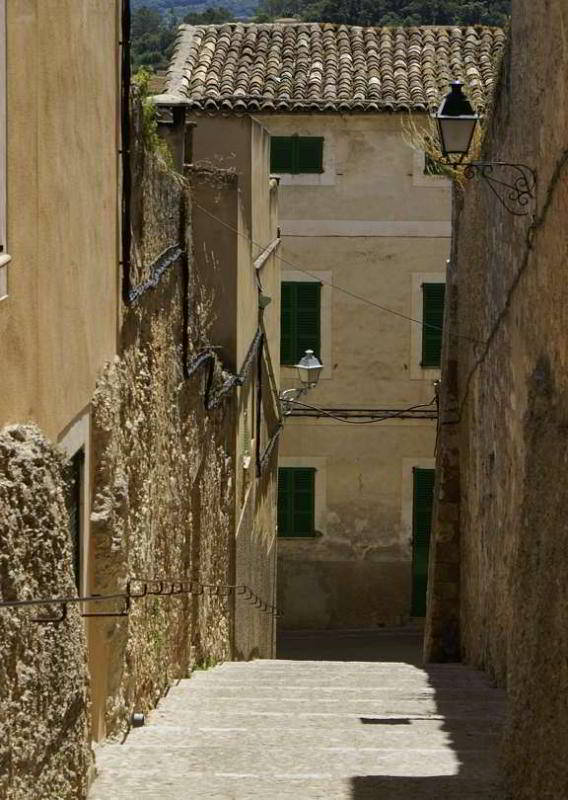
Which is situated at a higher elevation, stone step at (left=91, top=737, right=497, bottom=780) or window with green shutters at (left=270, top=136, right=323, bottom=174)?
window with green shutters at (left=270, top=136, right=323, bottom=174)

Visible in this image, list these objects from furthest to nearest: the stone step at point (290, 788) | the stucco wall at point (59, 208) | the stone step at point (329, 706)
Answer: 1. the stone step at point (329, 706)
2. the stone step at point (290, 788)
3. the stucco wall at point (59, 208)

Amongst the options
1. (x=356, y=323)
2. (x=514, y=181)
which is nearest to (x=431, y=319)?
(x=356, y=323)

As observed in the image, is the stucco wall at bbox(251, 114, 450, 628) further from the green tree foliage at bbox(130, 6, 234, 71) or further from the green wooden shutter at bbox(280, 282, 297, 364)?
the green tree foliage at bbox(130, 6, 234, 71)

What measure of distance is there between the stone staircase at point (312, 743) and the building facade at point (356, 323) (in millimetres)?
10978

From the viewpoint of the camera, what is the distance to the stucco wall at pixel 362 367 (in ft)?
75.9

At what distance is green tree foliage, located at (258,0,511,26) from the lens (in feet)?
134

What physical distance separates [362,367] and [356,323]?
703mm

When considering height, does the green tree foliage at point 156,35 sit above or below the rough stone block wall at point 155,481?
above

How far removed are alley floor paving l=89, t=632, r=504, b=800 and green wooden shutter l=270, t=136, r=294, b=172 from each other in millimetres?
11641

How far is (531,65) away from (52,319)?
431 cm

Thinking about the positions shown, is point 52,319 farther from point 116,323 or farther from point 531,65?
point 531,65

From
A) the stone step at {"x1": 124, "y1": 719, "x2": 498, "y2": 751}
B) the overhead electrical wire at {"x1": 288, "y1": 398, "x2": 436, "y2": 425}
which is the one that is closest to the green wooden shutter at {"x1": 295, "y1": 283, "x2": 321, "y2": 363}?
the overhead electrical wire at {"x1": 288, "y1": 398, "x2": 436, "y2": 425}

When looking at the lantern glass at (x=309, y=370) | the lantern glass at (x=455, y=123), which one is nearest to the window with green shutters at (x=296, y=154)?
the lantern glass at (x=309, y=370)

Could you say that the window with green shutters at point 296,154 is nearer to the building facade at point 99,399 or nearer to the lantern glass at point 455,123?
the building facade at point 99,399
